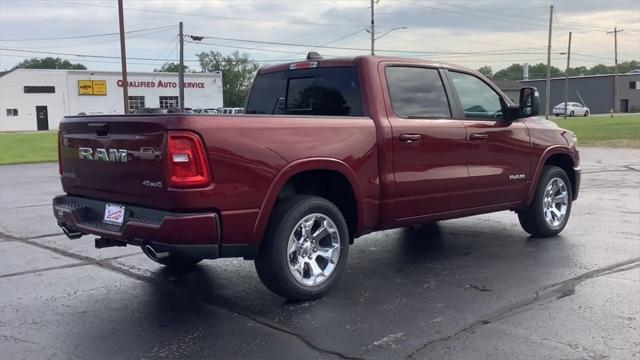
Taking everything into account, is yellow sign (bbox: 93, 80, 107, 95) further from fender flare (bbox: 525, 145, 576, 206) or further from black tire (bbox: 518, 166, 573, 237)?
fender flare (bbox: 525, 145, 576, 206)

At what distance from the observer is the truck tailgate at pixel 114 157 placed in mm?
4383

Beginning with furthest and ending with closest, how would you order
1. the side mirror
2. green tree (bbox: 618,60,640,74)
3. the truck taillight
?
green tree (bbox: 618,60,640,74) < the side mirror < the truck taillight

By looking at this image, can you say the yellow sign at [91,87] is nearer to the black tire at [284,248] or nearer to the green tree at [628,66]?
the black tire at [284,248]

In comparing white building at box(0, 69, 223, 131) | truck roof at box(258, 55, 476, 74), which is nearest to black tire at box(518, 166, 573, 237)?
truck roof at box(258, 55, 476, 74)

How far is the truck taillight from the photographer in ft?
14.0

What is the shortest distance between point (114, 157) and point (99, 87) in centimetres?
6914


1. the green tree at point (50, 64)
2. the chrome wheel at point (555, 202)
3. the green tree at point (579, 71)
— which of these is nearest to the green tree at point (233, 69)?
the green tree at point (50, 64)

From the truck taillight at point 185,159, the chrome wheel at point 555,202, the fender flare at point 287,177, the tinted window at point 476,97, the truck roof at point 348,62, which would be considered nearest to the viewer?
the truck taillight at point 185,159

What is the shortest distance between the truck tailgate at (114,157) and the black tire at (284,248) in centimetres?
91

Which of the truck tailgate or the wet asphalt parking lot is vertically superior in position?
the truck tailgate

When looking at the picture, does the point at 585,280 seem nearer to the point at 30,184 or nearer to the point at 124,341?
the point at 124,341

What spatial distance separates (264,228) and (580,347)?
227 centimetres

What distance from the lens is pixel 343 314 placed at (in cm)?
479

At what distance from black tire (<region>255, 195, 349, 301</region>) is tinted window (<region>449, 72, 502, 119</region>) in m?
2.14
